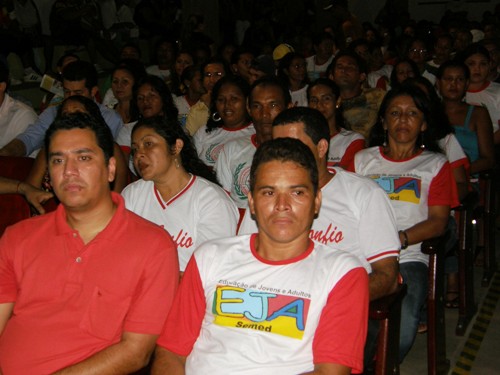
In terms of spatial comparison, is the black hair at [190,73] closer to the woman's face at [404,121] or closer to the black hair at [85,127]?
the woman's face at [404,121]

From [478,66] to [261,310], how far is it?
148 inches

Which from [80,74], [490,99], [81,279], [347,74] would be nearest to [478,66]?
[490,99]

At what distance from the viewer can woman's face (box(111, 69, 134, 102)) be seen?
4.54 meters

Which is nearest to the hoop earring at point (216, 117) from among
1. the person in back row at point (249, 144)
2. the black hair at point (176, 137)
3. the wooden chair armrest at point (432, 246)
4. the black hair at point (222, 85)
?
the black hair at point (222, 85)

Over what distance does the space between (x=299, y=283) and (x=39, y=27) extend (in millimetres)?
7074

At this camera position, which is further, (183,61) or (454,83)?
(183,61)

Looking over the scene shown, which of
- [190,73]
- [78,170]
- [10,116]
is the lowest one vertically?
[78,170]

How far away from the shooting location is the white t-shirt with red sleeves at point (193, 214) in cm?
244

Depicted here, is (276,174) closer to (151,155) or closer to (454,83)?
(151,155)

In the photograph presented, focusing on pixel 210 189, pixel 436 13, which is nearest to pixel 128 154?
pixel 210 189

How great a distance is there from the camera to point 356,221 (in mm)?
2328

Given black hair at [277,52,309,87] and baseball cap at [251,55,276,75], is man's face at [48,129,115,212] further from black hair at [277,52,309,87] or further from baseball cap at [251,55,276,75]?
black hair at [277,52,309,87]

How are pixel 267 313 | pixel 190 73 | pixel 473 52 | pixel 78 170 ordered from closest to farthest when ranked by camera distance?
pixel 267 313 → pixel 78 170 → pixel 473 52 → pixel 190 73

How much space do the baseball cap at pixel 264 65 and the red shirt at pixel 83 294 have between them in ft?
12.4
